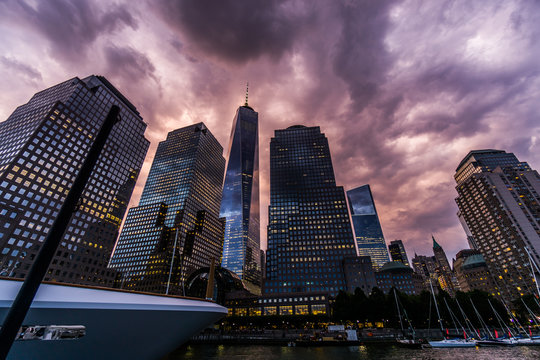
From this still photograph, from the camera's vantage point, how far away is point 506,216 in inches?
5197

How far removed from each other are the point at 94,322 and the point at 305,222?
13334 centimetres

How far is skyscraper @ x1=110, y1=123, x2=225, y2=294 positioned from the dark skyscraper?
50.9 m

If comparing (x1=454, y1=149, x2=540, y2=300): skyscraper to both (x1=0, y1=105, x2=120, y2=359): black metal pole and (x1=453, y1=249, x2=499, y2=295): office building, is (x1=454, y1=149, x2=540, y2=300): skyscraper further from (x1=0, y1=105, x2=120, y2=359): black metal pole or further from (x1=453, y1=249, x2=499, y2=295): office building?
(x1=0, y1=105, x2=120, y2=359): black metal pole

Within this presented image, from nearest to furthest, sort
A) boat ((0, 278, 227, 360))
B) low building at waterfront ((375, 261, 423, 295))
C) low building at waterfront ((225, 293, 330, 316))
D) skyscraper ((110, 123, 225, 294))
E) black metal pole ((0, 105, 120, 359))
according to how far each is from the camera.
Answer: black metal pole ((0, 105, 120, 359)) < boat ((0, 278, 227, 360)) < low building at waterfront ((225, 293, 330, 316)) < skyscraper ((110, 123, 225, 294)) < low building at waterfront ((375, 261, 423, 295))

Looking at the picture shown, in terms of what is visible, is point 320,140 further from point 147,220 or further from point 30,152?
point 30,152

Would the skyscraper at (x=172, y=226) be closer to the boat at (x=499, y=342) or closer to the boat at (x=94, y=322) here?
the boat at (x=94, y=322)

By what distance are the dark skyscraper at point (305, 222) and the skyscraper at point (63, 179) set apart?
82301mm

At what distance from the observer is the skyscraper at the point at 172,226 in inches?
5108

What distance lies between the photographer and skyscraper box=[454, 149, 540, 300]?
403 feet

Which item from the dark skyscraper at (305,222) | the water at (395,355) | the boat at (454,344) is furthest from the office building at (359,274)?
the water at (395,355)

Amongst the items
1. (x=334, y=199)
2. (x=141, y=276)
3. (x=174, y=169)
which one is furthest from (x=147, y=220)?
(x=334, y=199)

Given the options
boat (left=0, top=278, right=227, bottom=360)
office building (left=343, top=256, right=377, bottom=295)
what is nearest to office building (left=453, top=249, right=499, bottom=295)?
office building (left=343, top=256, right=377, bottom=295)

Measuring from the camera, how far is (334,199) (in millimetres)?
145125

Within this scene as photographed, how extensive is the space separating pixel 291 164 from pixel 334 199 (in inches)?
1601
